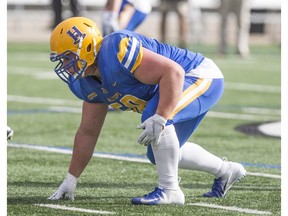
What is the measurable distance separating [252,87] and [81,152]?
7.30 meters

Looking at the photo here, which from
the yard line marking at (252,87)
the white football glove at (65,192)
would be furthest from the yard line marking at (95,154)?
the yard line marking at (252,87)

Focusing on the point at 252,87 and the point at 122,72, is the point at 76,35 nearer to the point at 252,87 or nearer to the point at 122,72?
the point at 122,72

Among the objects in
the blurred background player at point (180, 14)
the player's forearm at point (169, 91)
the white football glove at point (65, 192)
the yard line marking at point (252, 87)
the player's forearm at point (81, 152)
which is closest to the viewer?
the player's forearm at point (169, 91)

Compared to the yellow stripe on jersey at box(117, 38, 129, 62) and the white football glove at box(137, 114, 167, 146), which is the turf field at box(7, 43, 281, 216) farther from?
the yellow stripe on jersey at box(117, 38, 129, 62)

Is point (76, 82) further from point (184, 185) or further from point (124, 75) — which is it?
point (184, 185)

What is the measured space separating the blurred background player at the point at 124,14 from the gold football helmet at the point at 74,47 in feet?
16.5

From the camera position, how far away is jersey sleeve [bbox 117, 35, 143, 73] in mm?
4652

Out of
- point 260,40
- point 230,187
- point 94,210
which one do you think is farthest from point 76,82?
point 260,40

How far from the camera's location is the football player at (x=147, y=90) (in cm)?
466

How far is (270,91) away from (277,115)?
2429mm

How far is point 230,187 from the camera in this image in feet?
17.5

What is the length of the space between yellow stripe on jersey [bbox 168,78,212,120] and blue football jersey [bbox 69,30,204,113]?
10 cm

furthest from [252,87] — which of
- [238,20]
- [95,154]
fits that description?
[95,154]

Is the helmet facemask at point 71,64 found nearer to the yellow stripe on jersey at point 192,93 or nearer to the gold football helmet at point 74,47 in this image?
the gold football helmet at point 74,47
